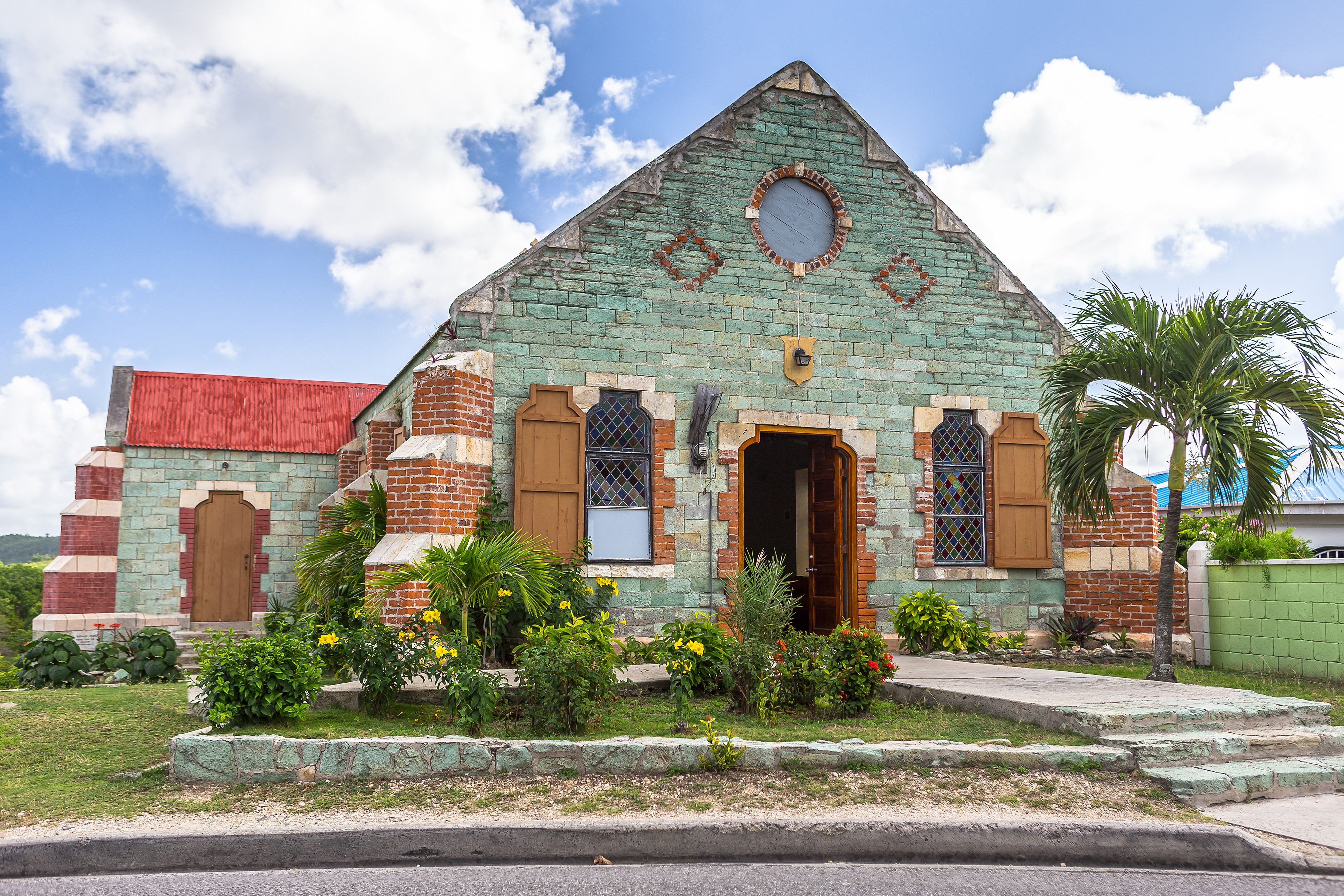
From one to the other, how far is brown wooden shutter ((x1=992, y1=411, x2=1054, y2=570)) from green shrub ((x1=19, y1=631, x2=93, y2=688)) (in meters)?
11.1

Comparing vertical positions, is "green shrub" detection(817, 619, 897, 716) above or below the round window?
below

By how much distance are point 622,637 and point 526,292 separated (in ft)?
13.0

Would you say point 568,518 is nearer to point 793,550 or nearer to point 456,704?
point 456,704

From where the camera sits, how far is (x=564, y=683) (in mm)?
6375

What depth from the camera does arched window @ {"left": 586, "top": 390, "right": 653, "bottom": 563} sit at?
34.1 feet

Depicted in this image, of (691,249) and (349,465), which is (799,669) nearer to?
(691,249)

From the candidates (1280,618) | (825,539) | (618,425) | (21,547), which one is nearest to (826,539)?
(825,539)

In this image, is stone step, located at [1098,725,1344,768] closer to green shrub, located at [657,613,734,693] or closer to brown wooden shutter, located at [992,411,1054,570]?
green shrub, located at [657,613,734,693]

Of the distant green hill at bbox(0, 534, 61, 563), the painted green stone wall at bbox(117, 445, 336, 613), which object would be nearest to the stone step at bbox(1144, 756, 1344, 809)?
the painted green stone wall at bbox(117, 445, 336, 613)

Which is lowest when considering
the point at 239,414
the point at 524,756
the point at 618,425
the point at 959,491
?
the point at 524,756

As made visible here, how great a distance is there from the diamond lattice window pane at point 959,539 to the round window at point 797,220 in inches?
147

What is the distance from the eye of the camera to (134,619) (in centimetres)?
1675

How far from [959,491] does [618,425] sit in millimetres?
4513

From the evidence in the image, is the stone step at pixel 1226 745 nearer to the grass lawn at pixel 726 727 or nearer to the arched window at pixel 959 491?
the grass lawn at pixel 726 727
